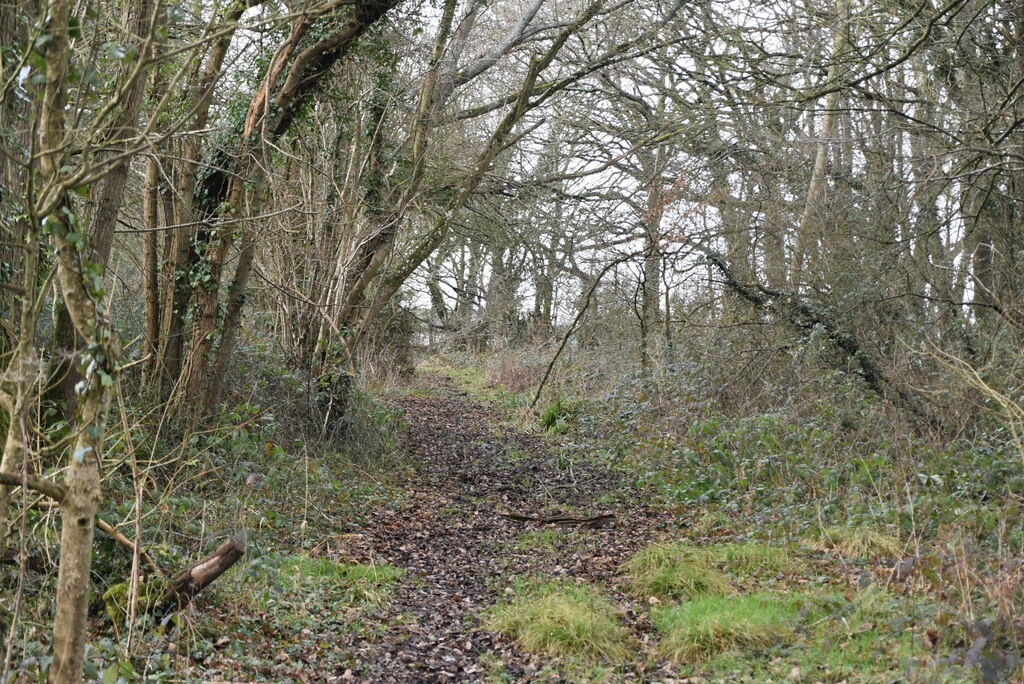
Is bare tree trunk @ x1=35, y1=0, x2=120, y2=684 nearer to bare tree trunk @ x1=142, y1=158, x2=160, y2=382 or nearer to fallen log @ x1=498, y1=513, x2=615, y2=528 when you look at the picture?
bare tree trunk @ x1=142, y1=158, x2=160, y2=382

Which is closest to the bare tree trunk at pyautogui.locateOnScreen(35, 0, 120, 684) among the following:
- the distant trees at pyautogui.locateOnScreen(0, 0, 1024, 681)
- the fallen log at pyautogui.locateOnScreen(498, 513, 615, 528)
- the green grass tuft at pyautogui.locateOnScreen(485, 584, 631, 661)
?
the distant trees at pyautogui.locateOnScreen(0, 0, 1024, 681)

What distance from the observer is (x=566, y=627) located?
5668 millimetres

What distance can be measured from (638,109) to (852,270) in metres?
6.16

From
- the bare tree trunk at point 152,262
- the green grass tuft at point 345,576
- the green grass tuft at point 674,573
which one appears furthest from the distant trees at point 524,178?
the green grass tuft at point 674,573

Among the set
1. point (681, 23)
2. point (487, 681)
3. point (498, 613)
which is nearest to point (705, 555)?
point (498, 613)

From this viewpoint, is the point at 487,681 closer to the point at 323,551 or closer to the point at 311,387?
the point at 323,551

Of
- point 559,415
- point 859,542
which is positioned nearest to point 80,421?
point 859,542

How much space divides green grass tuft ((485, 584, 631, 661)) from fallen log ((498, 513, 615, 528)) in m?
2.57

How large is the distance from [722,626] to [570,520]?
3.56 meters

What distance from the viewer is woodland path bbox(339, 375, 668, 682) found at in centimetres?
555

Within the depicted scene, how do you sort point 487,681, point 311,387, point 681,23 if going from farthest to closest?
point 681,23
point 311,387
point 487,681

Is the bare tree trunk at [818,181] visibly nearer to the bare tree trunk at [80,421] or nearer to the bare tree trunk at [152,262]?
the bare tree trunk at [152,262]

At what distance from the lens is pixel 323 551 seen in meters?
7.28

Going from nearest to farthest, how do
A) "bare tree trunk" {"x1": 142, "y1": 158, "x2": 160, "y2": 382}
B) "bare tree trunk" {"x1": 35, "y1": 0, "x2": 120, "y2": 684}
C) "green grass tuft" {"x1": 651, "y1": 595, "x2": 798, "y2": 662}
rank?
1. "bare tree trunk" {"x1": 35, "y1": 0, "x2": 120, "y2": 684}
2. "green grass tuft" {"x1": 651, "y1": 595, "x2": 798, "y2": 662}
3. "bare tree trunk" {"x1": 142, "y1": 158, "x2": 160, "y2": 382}
